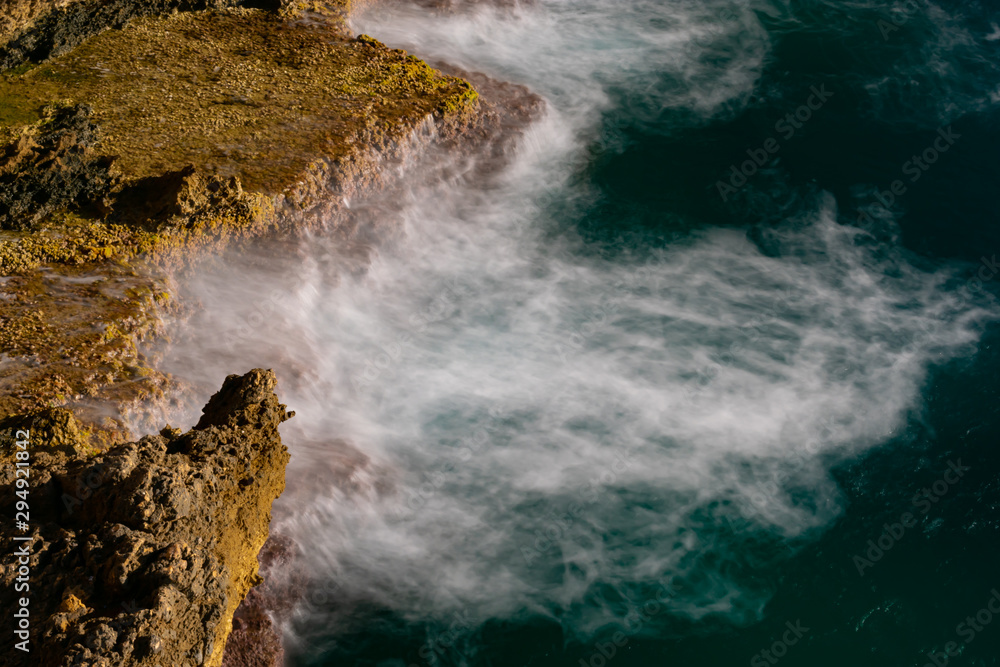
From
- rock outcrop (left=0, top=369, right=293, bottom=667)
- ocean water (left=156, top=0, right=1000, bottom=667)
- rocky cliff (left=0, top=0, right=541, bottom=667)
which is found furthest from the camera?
ocean water (left=156, top=0, right=1000, bottom=667)

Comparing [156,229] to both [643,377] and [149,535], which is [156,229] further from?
[643,377]

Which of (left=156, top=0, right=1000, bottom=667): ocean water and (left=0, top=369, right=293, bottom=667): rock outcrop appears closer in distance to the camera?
(left=0, top=369, right=293, bottom=667): rock outcrop

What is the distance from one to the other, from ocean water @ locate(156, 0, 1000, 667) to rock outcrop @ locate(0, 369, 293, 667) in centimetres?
212

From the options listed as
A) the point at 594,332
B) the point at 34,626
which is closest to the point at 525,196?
the point at 594,332

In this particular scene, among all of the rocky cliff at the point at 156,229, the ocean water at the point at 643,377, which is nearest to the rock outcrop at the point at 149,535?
the rocky cliff at the point at 156,229

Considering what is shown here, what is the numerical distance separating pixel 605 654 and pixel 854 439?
15.9 feet

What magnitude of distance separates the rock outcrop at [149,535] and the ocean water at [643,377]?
2.12m

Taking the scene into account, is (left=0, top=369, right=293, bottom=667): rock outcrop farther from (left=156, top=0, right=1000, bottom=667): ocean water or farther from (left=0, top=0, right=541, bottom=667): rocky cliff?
(left=156, top=0, right=1000, bottom=667): ocean water

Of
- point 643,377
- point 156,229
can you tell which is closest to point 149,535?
point 156,229

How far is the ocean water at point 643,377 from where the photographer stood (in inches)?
364

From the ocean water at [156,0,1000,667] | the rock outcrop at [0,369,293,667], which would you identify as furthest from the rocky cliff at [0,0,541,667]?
the ocean water at [156,0,1000,667]

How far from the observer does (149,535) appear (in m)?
5.88

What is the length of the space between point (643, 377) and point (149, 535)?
7.39 m

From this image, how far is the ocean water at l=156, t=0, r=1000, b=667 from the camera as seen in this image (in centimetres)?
924
